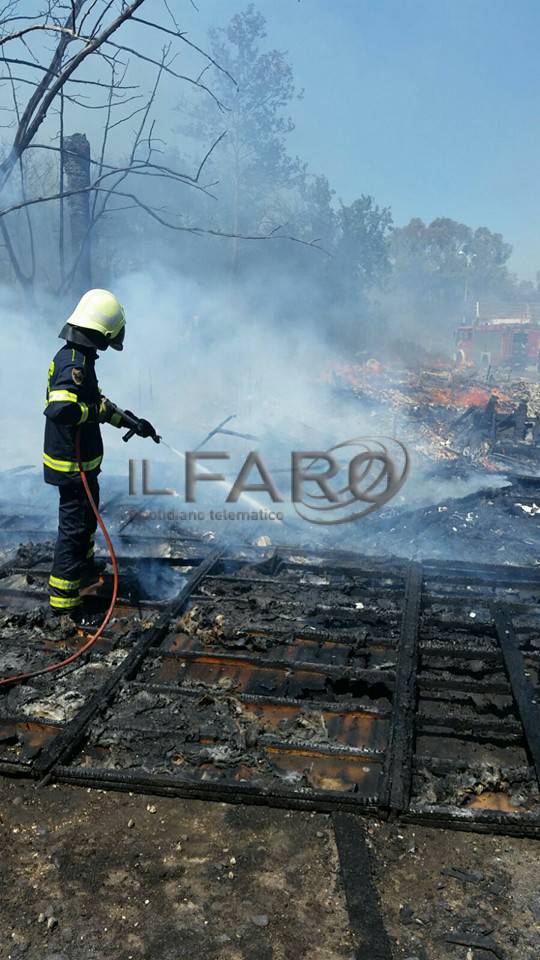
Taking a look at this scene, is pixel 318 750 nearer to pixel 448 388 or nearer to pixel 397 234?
pixel 448 388

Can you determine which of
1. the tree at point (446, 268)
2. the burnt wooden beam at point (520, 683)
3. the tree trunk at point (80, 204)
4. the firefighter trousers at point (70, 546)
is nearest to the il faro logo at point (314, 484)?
the firefighter trousers at point (70, 546)

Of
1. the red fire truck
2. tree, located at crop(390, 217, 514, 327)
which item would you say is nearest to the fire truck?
the red fire truck

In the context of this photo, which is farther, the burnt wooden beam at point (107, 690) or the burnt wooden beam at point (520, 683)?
the burnt wooden beam at point (520, 683)

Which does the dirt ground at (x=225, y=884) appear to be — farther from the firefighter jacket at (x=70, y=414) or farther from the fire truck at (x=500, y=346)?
the fire truck at (x=500, y=346)

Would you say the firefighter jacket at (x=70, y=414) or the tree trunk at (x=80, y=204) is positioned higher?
the tree trunk at (x=80, y=204)

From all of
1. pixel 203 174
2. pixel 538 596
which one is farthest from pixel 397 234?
pixel 538 596

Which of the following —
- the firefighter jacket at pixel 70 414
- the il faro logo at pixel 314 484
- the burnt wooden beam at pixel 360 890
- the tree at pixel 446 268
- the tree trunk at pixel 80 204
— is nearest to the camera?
the burnt wooden beam at pixel 360 890

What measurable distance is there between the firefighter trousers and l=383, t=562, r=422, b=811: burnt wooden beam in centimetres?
214

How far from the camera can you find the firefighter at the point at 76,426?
4250 millimetres

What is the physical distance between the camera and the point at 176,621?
14.5 feet

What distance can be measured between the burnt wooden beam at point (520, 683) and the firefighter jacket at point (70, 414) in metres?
2.90

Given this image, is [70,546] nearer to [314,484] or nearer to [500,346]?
[314,484]

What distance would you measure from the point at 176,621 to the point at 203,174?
60.3 feet

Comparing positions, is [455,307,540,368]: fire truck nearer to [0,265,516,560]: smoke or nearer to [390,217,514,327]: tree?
[390,217,514,327]: tree
